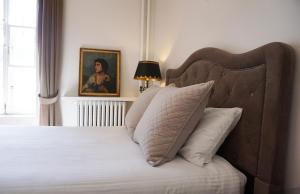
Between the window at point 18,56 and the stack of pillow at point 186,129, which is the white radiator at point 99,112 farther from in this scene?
the stack of pillow at point 186,129

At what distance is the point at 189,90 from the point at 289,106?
466 mm

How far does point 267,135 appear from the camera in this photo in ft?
3.94

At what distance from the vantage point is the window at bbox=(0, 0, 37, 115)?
10.8 ft

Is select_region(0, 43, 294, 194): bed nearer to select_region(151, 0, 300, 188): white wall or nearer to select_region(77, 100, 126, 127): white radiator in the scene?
select_region(151, 0, 300, 188): white wall

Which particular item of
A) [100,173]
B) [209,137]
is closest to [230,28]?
[209,137]

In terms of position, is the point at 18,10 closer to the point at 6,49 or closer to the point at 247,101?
the point at 6,49

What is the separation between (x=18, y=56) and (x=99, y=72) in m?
1.04

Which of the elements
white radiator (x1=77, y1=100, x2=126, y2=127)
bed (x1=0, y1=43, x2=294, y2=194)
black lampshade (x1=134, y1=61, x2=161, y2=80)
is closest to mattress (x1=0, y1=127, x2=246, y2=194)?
bed (x1=0, y1=43, x2=294, y2=194)

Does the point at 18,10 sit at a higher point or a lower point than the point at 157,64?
higher

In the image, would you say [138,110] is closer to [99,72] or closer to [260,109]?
[260,109]

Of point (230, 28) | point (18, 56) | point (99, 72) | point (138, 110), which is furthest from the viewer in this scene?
point (99, 72)

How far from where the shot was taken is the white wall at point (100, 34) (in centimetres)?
338

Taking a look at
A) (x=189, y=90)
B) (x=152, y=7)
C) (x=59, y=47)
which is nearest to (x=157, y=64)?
(x=152, y=7)

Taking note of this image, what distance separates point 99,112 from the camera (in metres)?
3.37
